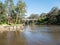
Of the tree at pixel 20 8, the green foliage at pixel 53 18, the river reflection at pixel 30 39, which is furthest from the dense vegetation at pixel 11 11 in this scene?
the green foliage at pixel 53 18

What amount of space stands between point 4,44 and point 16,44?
5.20ft

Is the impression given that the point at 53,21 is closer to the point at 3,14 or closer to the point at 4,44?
the point at 3,14

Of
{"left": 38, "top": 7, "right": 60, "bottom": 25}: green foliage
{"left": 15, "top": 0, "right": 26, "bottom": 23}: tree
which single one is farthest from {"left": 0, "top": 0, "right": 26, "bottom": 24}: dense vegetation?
{"left": 38, "top": 7, "right": 60, "bottom": 25}: green foliage

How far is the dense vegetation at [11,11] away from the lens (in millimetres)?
53647

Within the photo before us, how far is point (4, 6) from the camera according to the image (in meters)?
53.5

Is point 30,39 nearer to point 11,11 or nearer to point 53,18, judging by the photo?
point 11,11

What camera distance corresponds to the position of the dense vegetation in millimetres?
53647

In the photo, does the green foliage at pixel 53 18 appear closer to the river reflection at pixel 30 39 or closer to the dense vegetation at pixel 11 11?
the dense vegetation at pixel 11 11

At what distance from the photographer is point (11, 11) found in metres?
62.3

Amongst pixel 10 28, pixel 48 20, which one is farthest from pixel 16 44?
pixel 48 20

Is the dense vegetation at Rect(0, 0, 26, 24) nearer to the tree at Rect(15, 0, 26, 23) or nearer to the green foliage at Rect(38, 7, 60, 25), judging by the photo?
the tree at Rect(15, 0, 26, 23)

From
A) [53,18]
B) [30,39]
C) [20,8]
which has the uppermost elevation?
[20,8]

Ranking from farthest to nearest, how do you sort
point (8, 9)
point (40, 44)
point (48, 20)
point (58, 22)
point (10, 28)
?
point (48, 20) < point (58, 22) < point (8, 9) < point (10, 28) < point (40, 44)

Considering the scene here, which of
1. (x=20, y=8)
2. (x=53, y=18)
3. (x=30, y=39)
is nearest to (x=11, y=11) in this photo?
(x=20, y=8)
